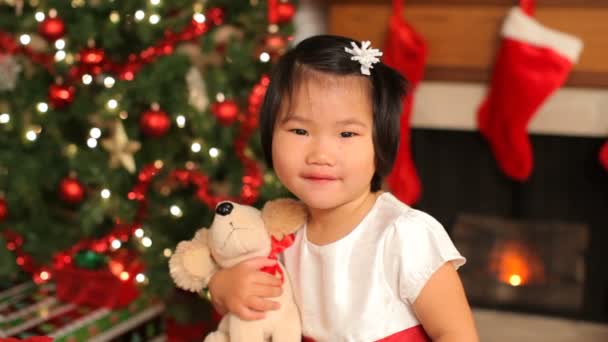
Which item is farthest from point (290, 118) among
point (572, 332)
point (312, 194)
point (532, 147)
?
point (572, 332)

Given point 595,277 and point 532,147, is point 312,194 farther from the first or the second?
point 595,277

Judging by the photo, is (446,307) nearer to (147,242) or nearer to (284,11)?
(147,242)

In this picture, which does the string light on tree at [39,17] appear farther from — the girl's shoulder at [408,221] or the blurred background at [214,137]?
the girl's shoulder at [408,221]

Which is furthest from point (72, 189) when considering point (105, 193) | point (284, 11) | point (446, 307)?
point (446, 307)

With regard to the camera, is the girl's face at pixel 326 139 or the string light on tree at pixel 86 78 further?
the string light on tree at pixel 86 78

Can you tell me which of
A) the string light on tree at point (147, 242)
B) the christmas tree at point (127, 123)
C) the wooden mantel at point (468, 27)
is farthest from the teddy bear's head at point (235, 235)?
the wooden mantel at point (468, 27)

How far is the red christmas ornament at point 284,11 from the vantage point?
85.2 inches

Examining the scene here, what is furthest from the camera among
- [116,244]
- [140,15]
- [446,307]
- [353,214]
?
[116,244]

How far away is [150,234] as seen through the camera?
2.08 m

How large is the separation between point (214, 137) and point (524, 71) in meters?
0.94

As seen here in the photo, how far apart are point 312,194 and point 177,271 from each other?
303mm

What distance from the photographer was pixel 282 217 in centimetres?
131

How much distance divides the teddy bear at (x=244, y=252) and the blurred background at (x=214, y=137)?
0.69 m

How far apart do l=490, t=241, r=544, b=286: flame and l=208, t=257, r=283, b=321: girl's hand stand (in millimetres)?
1419
